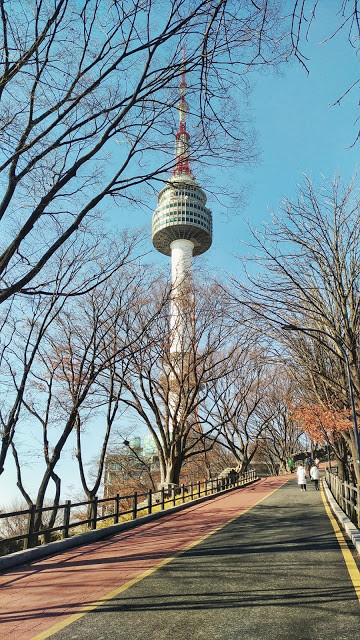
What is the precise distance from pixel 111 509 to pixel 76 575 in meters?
31.4

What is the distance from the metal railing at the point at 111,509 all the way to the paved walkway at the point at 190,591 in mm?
1028

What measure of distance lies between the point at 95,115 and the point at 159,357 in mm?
18186

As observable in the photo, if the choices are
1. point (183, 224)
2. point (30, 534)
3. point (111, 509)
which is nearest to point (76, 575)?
point (30, 534)

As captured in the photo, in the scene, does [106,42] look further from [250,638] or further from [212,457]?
[212,457]

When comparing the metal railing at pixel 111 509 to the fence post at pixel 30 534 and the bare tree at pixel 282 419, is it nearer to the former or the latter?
the fence post at pixel 30 534

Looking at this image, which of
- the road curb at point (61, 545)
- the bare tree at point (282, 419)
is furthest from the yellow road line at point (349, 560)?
the bare tree at point (282, 419)

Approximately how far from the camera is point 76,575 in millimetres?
6941

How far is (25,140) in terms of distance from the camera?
640 cm

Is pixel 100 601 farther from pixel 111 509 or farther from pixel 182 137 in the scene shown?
pixel 111 509

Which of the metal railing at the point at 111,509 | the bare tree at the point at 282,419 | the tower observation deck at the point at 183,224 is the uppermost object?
the tower observation deck at the point at 183,224

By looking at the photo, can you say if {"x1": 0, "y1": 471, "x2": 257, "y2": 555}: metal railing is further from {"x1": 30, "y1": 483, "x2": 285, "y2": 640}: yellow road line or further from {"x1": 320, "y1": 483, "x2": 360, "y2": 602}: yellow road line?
{"x1": 320, "y1": 483, "x2": 360, "y2": 602}: yellow road line

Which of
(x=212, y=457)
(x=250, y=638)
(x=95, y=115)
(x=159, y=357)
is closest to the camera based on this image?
(x=250, y=638)

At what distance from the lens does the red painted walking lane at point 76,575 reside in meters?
4.94

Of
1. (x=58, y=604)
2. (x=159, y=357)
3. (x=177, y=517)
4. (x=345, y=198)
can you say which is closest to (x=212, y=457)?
(x=159, y=357)
